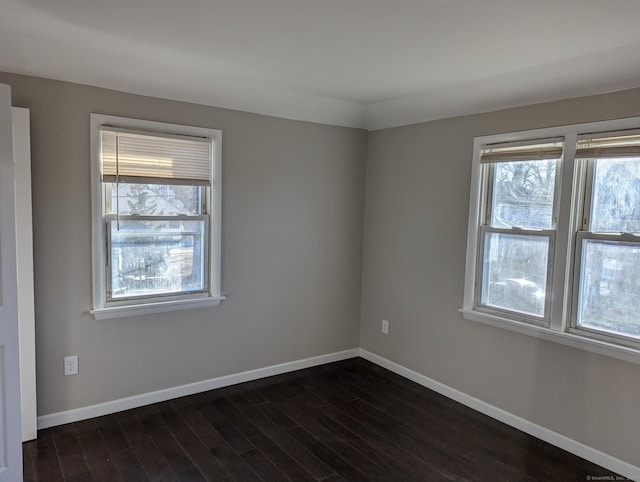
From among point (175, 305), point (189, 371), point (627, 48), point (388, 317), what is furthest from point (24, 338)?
point (627, 48)

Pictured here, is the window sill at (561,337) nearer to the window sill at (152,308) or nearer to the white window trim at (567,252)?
the white window trim at (567,252)

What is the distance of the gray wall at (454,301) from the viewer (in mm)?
2652

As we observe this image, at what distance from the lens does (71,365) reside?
2.92 meters

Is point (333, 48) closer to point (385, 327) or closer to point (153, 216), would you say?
point (153, 216)

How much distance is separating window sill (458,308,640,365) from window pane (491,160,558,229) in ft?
2.20

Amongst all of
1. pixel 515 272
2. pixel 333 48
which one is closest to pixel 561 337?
pixel 515 272

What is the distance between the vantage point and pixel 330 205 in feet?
13.3

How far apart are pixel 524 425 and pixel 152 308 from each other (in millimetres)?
2709

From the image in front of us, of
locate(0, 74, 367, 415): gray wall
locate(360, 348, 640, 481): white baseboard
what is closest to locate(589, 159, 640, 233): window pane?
locate(360, 348, 640, 481): white baseboard

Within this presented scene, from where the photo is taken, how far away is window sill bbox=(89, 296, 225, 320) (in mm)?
2984

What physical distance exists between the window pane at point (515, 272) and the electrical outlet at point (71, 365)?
2896 millimetres

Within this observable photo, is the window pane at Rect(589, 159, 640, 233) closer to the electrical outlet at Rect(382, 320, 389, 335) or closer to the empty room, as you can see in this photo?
the empty room

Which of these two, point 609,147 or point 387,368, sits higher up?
point 609,147

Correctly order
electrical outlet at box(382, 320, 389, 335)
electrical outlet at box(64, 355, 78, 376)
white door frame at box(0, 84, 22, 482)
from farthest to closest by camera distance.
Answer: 1. electrical outlet at box(382, 320, 389, 335)
2. electrical outlet at box(64, 355, 78, 376)
3. white door frame at box(0, 84, 22, 482)
